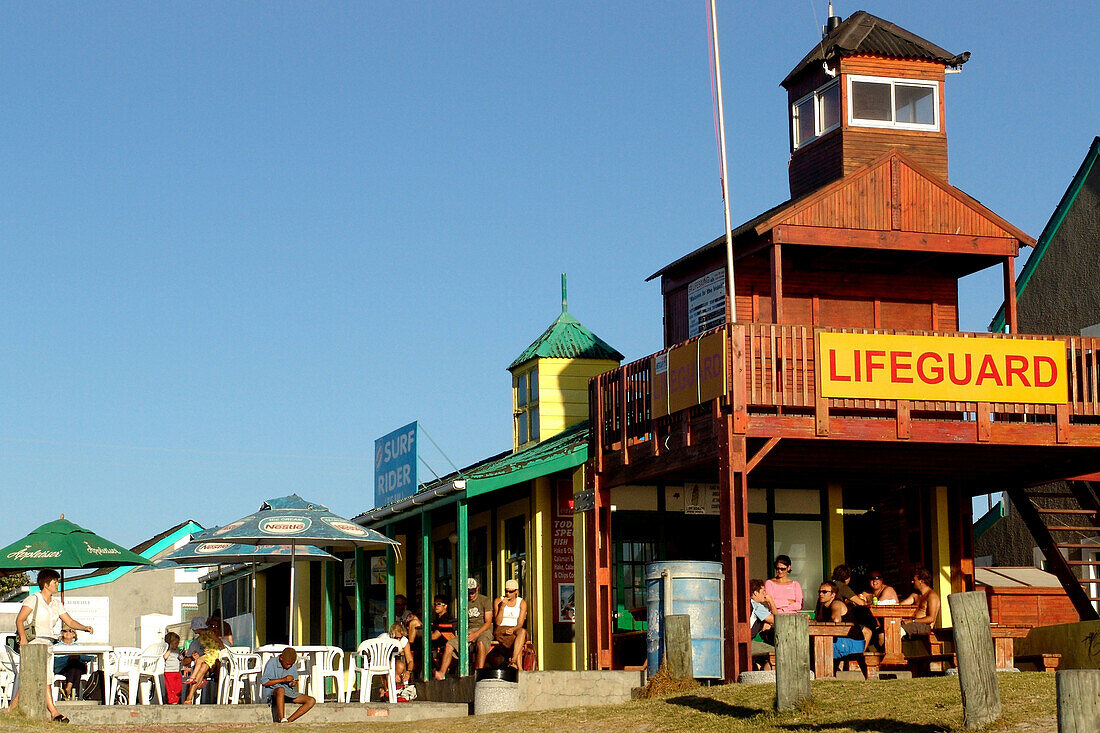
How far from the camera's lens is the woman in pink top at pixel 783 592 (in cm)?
1697

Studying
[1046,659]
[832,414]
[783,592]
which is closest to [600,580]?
[783,592]

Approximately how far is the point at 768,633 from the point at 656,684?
2.26 m

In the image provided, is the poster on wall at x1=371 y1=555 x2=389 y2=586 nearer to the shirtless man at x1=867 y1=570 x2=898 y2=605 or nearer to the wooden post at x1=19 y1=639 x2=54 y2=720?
the shirtless man at x1=867 y1=570 x2=898 y2=605

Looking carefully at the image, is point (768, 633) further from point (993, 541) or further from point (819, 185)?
point (993, 541)

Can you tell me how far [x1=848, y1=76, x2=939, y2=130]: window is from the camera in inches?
837

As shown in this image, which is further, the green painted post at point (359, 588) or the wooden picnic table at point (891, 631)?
the green painted post at point (359, 588)

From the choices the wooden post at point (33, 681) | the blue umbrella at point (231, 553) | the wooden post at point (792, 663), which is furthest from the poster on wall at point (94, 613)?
the wooden post at point (792, 663)

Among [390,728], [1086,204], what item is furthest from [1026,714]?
[1086,204]

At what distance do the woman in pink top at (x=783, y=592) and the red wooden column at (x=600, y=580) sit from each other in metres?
2.59

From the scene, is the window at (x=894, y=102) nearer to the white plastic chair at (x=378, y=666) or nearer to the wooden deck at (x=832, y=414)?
the wooden deck at (x=832, y=414)

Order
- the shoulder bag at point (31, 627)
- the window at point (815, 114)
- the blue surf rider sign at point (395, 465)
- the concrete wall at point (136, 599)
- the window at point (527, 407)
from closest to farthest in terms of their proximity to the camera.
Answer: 1. the shoulder bag at point (31, 627)
2. the window at point (815, 114)
3. the blue surf rider sign at point (395, 465)
4. the window at point (527, 407)
5. the concrete wall at point (136, 599)

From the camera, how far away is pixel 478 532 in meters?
23.2

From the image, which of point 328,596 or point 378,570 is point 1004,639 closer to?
point 378,570

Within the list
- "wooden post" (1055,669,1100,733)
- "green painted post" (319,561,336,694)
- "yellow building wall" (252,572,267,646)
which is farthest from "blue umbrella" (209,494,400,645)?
Answer: "yellow building wall" (252,572,267,646)
